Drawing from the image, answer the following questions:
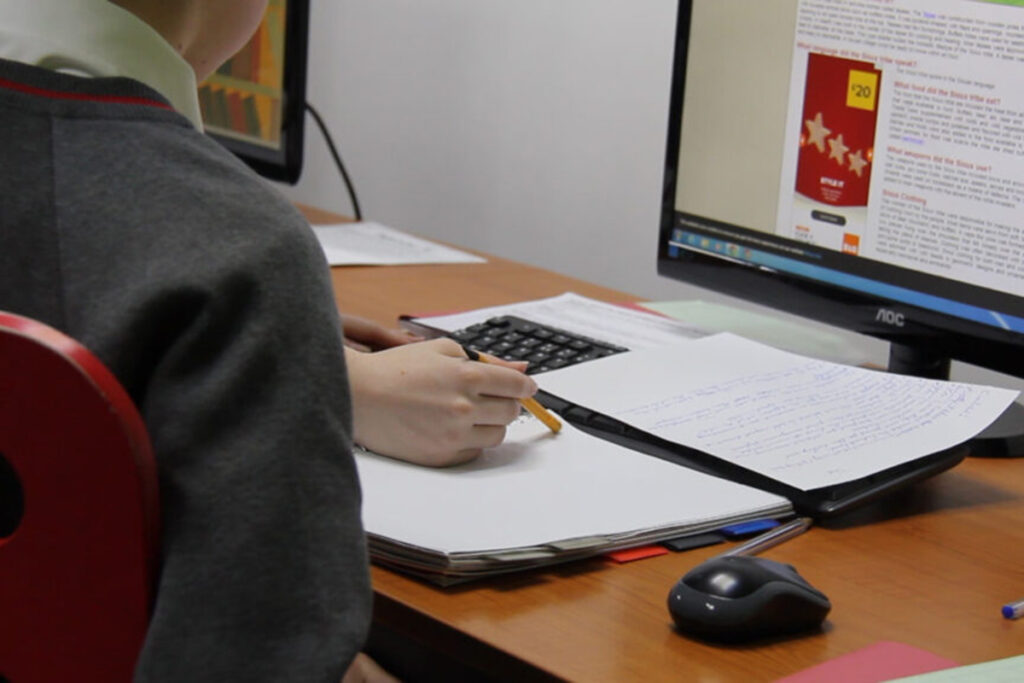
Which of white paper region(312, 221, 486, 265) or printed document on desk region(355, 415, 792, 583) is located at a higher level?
white paper region(312, 221, 486, 265)

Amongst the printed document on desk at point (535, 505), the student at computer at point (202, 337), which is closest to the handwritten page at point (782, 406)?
the printed document on desk at point (535, 505)

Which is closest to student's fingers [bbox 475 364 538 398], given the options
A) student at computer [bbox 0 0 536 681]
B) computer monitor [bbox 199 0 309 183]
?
student at computer [bbox 0 0 536 681]

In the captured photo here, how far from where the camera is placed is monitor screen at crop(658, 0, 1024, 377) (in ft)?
3.42

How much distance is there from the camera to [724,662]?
70 cm

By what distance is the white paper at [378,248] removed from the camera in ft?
5.31

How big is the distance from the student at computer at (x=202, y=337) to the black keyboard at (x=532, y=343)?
51cm

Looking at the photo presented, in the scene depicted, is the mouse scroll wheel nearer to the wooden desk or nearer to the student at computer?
the wooden desk

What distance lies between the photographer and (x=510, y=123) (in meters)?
1.93

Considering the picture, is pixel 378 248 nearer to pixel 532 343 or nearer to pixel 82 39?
pixel 532 343

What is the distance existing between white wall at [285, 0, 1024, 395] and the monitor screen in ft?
1.09

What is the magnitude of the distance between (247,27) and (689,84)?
0.62m

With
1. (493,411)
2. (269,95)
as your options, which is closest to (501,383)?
(493,411)

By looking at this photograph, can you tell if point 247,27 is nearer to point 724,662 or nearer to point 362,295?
point 724,662

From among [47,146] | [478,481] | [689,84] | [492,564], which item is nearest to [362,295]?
[689,84]
